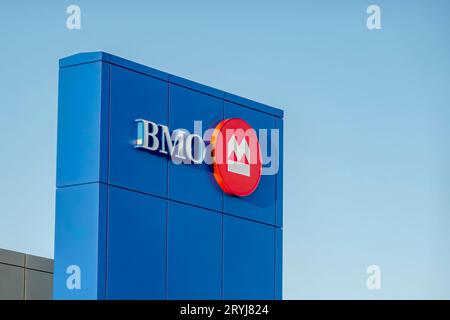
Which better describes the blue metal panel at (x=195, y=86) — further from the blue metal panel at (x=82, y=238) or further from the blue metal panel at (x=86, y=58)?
the blue metal panel at (x=82, y=238)

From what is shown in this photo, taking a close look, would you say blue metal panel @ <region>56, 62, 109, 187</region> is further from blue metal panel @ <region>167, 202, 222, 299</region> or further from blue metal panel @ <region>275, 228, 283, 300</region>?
blue metal panel @ <region>275, 228, 283, 300</region>

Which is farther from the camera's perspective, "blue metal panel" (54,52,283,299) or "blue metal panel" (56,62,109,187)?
"blue metal panel" (56,62,109,187)

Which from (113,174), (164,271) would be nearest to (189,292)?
(164,271)

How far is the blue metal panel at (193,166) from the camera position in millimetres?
32031

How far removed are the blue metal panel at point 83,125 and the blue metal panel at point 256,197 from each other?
4291 mm

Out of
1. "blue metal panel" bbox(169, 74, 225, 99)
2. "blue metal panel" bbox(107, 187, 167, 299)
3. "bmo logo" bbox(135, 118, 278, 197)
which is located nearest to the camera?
"blue metal panel" bbox(107, 187, 167, 299)

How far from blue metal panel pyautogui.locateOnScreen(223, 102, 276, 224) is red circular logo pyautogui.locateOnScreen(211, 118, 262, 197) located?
208 millimetres

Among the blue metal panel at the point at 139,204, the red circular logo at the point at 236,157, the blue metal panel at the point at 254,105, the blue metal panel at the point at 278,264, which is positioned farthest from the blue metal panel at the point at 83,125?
the blue metal panel at the point at 278,264

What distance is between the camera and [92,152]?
30.0m

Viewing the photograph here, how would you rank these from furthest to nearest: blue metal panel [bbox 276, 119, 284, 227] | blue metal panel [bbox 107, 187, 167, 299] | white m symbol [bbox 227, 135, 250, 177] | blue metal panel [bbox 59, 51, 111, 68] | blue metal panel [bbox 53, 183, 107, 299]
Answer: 1. blue metal panel [bbox 276, 119, 284, 227]
2. white m symbol [bbox 227, 135, 250, 177]
3. blue metal panel [bbox 59, 51, 111, 68]
4. blue metal panel [bbox 107, 187, 167, 299]
5. blue metal panel [bbox 53, 183, 107, 299]

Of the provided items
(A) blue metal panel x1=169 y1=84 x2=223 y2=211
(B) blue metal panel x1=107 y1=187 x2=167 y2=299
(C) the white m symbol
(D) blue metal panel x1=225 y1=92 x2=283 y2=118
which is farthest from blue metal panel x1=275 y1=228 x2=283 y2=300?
(B) blue metal panel x1=107 y1=187 x2=167 y2=299

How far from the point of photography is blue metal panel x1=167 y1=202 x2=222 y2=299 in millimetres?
31547

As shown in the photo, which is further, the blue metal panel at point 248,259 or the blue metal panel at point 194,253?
the blue metal panel at point 248,259

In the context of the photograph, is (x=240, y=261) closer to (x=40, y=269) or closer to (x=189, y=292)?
(x=189, y=292)
